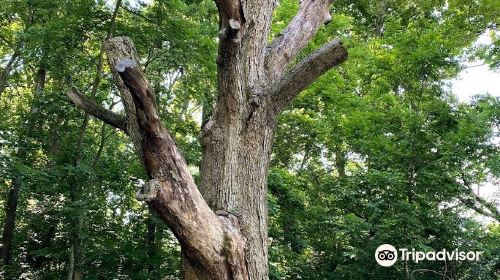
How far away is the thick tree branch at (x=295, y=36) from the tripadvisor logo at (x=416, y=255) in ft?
11.8

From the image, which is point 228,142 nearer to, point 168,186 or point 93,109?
point 168,186

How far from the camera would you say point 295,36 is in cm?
353

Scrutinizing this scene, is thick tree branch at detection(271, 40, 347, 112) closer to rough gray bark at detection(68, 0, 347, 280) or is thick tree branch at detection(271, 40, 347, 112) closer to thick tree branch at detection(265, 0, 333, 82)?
rough gray bark at detection(68, 0, 347, 280)

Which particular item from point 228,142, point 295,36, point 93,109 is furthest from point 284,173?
point 93,109

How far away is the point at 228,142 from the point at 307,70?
0.69m

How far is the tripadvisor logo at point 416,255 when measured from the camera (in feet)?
19.5

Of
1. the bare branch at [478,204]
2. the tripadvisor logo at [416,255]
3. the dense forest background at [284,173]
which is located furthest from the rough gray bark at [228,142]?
the bare branch at [478,204]

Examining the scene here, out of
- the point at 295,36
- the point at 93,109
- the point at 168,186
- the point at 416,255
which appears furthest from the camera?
the point at 416,255

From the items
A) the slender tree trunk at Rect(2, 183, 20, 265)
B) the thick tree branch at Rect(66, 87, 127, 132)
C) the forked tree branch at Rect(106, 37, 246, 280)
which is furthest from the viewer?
A: the slender tree trunk at Rect(2, 183, 20, 265)

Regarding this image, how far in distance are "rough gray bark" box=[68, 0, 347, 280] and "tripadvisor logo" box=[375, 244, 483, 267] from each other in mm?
3658

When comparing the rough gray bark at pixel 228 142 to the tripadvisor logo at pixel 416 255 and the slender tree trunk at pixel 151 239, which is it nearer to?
the tripadvisor logo at pixel 416 255

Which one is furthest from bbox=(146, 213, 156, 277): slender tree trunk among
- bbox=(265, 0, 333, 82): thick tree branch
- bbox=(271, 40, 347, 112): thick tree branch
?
bbox=(271, 40, 347, 112): thick tree branch

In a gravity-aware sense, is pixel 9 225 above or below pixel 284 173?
below

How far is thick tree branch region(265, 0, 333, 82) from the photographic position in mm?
3379
